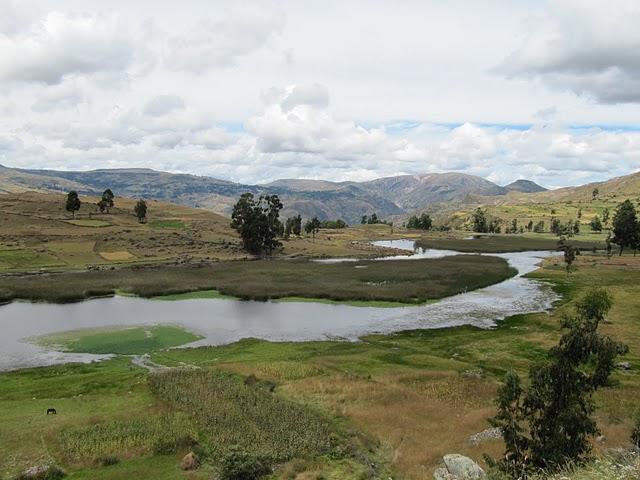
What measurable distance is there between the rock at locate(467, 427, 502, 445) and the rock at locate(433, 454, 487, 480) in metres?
6.26

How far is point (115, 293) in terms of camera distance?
328 feet

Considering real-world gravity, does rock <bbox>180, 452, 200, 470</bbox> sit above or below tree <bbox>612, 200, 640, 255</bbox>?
below

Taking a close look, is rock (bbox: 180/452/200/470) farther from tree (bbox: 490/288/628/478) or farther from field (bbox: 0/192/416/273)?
field (bbox: 0/192/416/273)

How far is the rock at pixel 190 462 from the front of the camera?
2902 centimetres

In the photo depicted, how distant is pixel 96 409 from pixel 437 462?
26.9m

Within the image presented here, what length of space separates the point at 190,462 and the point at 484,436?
18.9 metres

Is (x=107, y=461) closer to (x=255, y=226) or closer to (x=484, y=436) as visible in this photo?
(x=484, y=436)

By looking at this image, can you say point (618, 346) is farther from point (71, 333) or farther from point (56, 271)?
point (56, 271)

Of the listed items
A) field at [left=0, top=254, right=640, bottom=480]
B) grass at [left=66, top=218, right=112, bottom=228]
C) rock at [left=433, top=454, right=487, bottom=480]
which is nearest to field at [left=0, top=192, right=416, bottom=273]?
grass at [left=66, top=218, right=112, bottom=228]

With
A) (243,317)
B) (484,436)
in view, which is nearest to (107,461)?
(484,436)

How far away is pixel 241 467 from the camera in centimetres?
2658

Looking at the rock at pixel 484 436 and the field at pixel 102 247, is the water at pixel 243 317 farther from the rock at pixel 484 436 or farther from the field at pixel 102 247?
the field at pixel 102 247

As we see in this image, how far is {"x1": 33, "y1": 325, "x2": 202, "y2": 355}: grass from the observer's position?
2447 inches

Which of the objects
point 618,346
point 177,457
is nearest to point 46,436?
point 177,457
